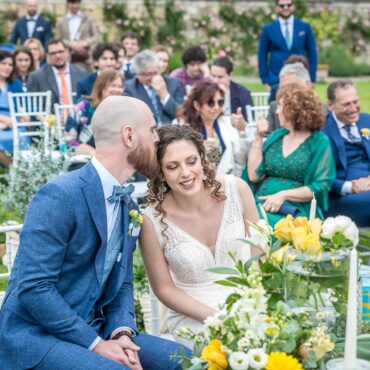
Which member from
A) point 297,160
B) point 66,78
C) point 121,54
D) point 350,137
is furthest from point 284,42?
point 297,160

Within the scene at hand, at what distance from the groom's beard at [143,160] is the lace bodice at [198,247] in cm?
53

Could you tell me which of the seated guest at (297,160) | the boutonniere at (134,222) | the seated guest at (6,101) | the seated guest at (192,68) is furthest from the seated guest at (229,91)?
the boutonniere at (134,222)

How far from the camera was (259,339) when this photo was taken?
216 centimetres

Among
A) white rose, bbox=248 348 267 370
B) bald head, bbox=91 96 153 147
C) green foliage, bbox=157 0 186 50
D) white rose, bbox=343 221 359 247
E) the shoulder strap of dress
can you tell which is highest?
bald head, bbox=91 96 153 147

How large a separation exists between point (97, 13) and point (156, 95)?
37.5ft

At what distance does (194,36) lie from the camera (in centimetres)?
2045

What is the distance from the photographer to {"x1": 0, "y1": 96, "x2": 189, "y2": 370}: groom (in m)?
2.73

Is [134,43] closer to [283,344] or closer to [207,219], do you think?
[207,219]

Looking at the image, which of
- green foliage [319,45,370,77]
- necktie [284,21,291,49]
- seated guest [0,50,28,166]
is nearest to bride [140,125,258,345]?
seated guest [0,50,28,166]

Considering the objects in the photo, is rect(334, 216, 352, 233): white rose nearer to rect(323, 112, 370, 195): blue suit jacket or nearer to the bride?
the bride

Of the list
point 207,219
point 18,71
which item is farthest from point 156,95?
point 207,219

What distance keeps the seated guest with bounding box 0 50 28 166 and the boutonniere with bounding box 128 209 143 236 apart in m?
5.99

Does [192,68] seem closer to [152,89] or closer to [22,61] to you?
[152,89]

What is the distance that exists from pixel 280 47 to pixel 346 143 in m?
5.91
